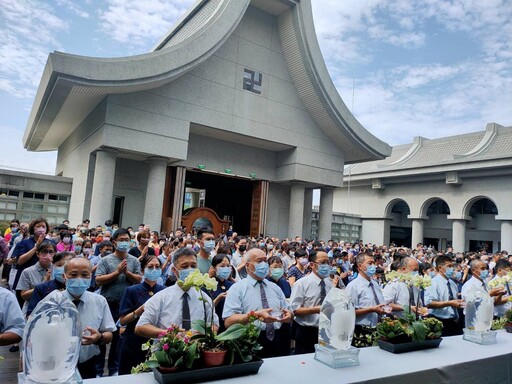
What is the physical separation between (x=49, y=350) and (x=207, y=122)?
16.2 metres

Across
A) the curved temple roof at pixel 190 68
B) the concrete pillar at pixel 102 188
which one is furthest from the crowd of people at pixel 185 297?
the curved temple roof at pixel 190 68

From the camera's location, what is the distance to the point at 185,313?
11.3 ft

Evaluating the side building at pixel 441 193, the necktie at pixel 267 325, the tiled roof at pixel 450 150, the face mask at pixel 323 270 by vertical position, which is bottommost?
the necktie at pixel 267 325

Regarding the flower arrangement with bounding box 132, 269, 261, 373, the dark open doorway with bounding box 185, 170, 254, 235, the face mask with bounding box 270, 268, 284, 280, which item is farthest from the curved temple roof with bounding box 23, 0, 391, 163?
the flower arrangement with bounding box 132, 269, 261, 373

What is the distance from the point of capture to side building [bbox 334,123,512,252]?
2382cm

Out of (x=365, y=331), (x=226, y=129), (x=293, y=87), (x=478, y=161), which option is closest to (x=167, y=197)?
(x=226, y=129)

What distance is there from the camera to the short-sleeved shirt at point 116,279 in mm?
5129

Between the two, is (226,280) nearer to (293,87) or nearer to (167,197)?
(167,197)

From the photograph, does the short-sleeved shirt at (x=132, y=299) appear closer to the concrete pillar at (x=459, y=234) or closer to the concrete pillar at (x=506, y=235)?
the concrete pillar at (x=506, y=235)

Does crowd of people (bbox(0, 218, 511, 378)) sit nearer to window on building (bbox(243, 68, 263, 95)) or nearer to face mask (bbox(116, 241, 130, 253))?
face mask (bbox(116, 241, 130, 253))

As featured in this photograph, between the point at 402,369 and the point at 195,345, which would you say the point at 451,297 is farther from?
the point at 195,345

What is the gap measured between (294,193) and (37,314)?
19581mm

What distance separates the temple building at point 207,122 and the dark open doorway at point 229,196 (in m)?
0.81

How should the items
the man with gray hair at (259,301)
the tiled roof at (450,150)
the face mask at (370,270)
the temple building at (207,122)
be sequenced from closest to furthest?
the man with gray hair at (259,301) → the face mask at (370,270) → the temple building at (207,122) → the tiled roof at (450,150)
